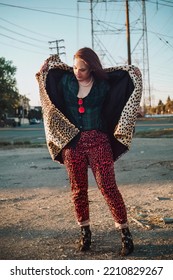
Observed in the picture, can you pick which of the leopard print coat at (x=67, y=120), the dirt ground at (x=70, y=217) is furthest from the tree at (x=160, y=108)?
the leopard print coat at (x=67, y=120)

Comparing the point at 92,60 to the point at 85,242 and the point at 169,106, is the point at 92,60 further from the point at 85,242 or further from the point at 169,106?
the point at 169,106

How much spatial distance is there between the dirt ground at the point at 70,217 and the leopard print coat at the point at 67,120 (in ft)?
2.01

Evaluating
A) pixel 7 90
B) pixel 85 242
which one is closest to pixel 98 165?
pixel 85 242

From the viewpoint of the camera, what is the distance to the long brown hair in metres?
2.21

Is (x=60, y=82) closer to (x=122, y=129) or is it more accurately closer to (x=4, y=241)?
(x=122, y=129)

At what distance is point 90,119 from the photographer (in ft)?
7.41

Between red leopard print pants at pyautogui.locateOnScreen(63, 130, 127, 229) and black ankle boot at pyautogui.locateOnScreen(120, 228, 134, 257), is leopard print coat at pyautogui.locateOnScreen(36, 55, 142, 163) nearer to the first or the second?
red leopard print pants at pyautogui.locateOnScreen(63, 130, 127, 229)

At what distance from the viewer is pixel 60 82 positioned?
7.74 ft

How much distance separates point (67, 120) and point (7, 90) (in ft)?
138

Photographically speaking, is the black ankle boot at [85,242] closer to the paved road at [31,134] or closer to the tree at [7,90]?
the paved road at [31,134]

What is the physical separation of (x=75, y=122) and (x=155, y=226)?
1.07 meters

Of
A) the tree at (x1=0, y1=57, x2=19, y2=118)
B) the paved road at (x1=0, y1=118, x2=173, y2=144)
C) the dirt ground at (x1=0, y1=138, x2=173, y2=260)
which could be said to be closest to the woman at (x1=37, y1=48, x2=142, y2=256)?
the dirt ground at (x1=0, y1=138, x2=173, y2=260)

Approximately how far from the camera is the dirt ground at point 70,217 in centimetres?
229
